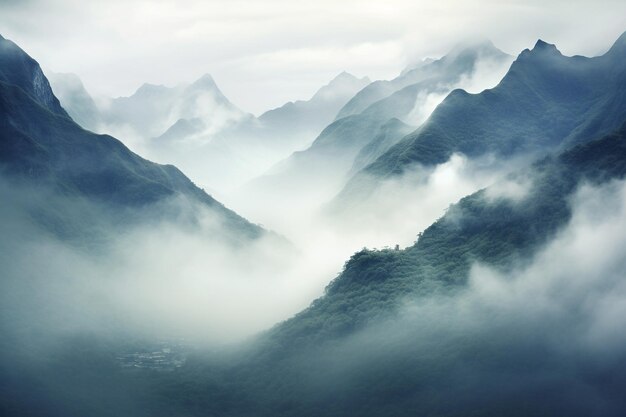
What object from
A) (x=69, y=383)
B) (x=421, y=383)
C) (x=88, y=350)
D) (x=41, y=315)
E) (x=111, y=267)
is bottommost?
(x=421, y=383)

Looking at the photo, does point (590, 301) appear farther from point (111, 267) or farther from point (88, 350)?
point (111, 267)

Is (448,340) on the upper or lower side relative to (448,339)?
lower

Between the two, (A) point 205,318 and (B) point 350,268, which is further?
(A) point 205,318

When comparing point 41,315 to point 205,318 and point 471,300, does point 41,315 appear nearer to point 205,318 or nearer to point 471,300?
point 205,318

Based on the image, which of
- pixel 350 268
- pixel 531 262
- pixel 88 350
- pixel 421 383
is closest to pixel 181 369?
pixel 88 350

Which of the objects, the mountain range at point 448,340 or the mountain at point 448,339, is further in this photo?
the mountain range at point 448,340

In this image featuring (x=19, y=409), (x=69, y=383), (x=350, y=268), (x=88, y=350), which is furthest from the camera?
(x=350, y=268)

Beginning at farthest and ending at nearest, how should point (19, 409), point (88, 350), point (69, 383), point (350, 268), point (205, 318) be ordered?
1. point (205, 318)
2. point (350, 268)
3. point (88, 350)
4. point (69, 383)
5. point (19, 409)

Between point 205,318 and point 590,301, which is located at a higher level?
point 205,318

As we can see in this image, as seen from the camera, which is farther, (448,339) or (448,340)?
(448,339)

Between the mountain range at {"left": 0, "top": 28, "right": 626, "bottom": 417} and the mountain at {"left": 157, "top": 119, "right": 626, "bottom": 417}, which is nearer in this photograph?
the mountain at {"left": 157, "top": 119, "right": 626, "bottom": 417}
